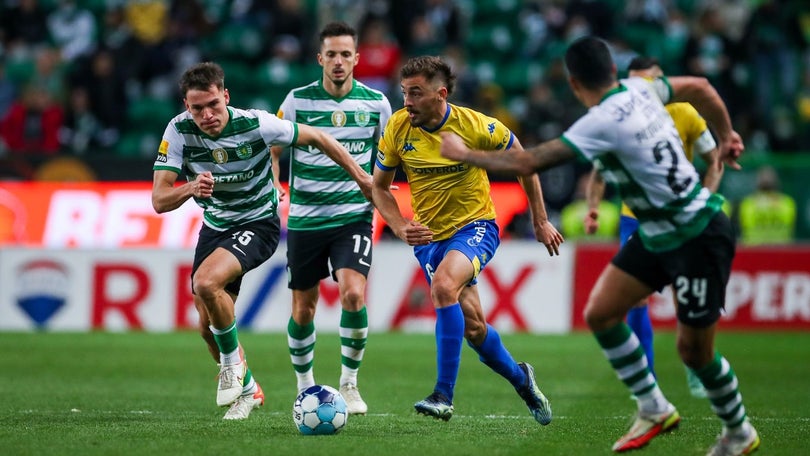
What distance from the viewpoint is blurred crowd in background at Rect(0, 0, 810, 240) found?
19.4 metres

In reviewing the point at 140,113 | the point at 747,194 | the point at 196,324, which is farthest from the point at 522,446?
the point at 140,113

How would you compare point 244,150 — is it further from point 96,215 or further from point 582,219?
point 96,215

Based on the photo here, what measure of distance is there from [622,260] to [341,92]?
10.7 ft

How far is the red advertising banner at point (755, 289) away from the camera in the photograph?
16188 mm

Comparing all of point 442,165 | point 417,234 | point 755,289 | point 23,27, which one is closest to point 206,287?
point 417,234

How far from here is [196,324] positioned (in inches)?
640

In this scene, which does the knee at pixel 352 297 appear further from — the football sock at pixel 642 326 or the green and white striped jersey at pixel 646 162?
the green and white striped jersey at pixel 646 162

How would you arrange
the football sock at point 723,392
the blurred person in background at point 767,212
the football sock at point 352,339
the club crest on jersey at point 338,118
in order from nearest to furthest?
the football sock at point 723,392 < the football sock at point 352,339 < the club crest on jersey at point 338,118 < the blurred person in background at point 767,212

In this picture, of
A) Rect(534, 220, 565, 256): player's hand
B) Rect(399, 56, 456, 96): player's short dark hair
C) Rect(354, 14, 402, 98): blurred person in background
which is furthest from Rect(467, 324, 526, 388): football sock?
Rect(354, 14, 402, 98): blurred person in background

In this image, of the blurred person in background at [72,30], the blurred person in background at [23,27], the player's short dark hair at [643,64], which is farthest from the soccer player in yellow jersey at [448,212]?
the blurred person in background at [23,27]

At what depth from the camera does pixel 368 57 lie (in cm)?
1961

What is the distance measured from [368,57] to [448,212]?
1156cm

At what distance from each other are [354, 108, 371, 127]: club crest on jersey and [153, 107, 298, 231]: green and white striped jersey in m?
0.85

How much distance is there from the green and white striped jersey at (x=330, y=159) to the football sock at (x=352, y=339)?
728mm
